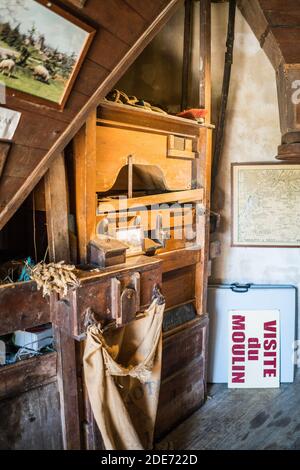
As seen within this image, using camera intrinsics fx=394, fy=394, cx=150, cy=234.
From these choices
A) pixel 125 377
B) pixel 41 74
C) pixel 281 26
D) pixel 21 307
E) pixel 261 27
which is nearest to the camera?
pixel 41 74

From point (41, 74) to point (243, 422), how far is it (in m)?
2.97

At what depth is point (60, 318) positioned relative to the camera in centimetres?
205

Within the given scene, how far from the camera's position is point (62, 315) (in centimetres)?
203

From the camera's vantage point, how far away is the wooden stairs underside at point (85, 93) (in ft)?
5.19

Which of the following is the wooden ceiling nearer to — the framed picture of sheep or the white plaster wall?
the white plaster wall

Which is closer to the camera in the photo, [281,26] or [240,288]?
[281,26]

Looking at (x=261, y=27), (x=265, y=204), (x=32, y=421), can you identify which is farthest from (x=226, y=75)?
(x=32, y=421)

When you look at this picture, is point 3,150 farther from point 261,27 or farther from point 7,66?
point 261,27

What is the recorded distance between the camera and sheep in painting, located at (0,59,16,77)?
4.44ft

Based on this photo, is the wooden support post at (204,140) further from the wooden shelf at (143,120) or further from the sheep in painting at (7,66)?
the sheep in painting at (7,66)

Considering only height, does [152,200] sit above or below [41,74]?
below

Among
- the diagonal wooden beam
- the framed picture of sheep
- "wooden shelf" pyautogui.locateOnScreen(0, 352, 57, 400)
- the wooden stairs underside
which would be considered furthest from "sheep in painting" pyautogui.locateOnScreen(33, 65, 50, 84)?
the diagonal wooden beam

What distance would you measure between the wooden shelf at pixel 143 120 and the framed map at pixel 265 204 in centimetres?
103

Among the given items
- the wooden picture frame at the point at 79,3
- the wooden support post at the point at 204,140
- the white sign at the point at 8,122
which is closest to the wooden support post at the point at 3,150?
the white sign at the point at 8,122
